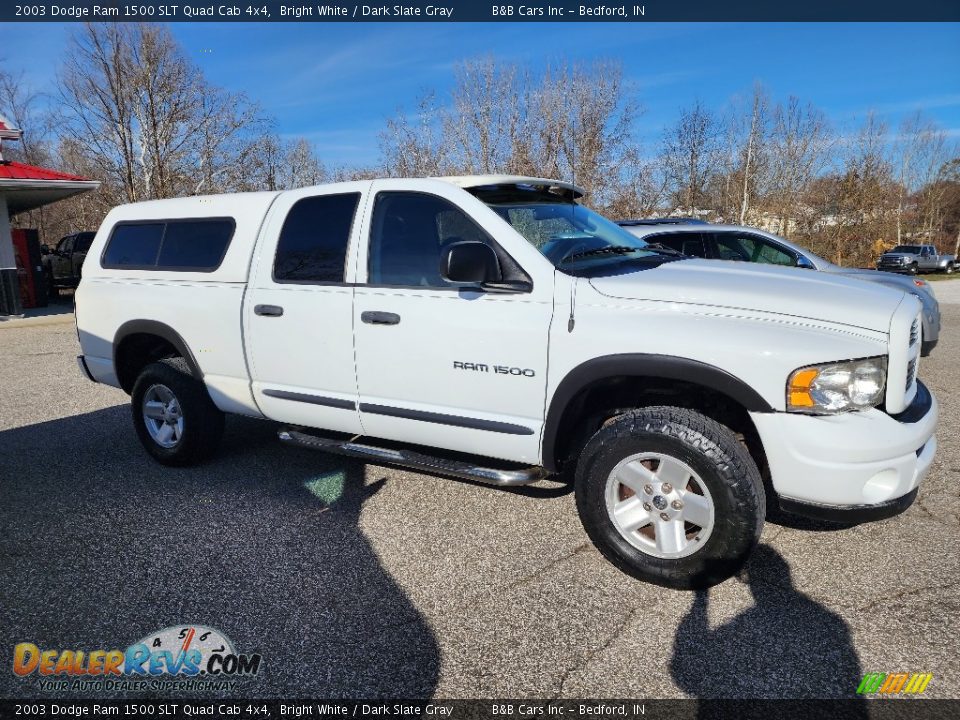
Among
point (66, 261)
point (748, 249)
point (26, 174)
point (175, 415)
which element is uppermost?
point (26, 174)

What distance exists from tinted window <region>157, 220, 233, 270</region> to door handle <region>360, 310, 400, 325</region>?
1.38 meters

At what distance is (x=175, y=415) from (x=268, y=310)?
1.33 metres

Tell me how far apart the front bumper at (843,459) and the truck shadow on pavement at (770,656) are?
0.47m

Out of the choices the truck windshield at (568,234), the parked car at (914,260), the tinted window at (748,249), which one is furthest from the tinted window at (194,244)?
the parked car at (914,260)

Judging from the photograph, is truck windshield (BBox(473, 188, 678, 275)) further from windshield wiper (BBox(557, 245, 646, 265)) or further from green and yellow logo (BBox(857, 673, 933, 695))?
green and yellow logo (BBox(857, 673, 933, 695))

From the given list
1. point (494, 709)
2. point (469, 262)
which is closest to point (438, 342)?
point (469, 262)

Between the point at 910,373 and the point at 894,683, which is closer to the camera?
the point at 894,683

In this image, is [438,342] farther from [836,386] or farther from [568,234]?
[836,386]

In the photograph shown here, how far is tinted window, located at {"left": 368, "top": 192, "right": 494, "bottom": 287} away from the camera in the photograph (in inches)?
144

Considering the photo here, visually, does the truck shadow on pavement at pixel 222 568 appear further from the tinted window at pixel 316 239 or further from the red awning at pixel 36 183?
the red awning at pixel 36 183

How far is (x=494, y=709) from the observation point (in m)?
2.39

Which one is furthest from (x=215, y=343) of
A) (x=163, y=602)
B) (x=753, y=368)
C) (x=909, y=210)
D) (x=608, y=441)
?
(x=909, y=210)

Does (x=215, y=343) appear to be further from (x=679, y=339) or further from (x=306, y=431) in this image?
(x=679, y=339)

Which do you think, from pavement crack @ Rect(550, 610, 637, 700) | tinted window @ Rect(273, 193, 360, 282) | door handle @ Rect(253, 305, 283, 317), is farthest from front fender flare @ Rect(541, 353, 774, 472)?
door handle @ Rect(253, 305, 283, 317)
